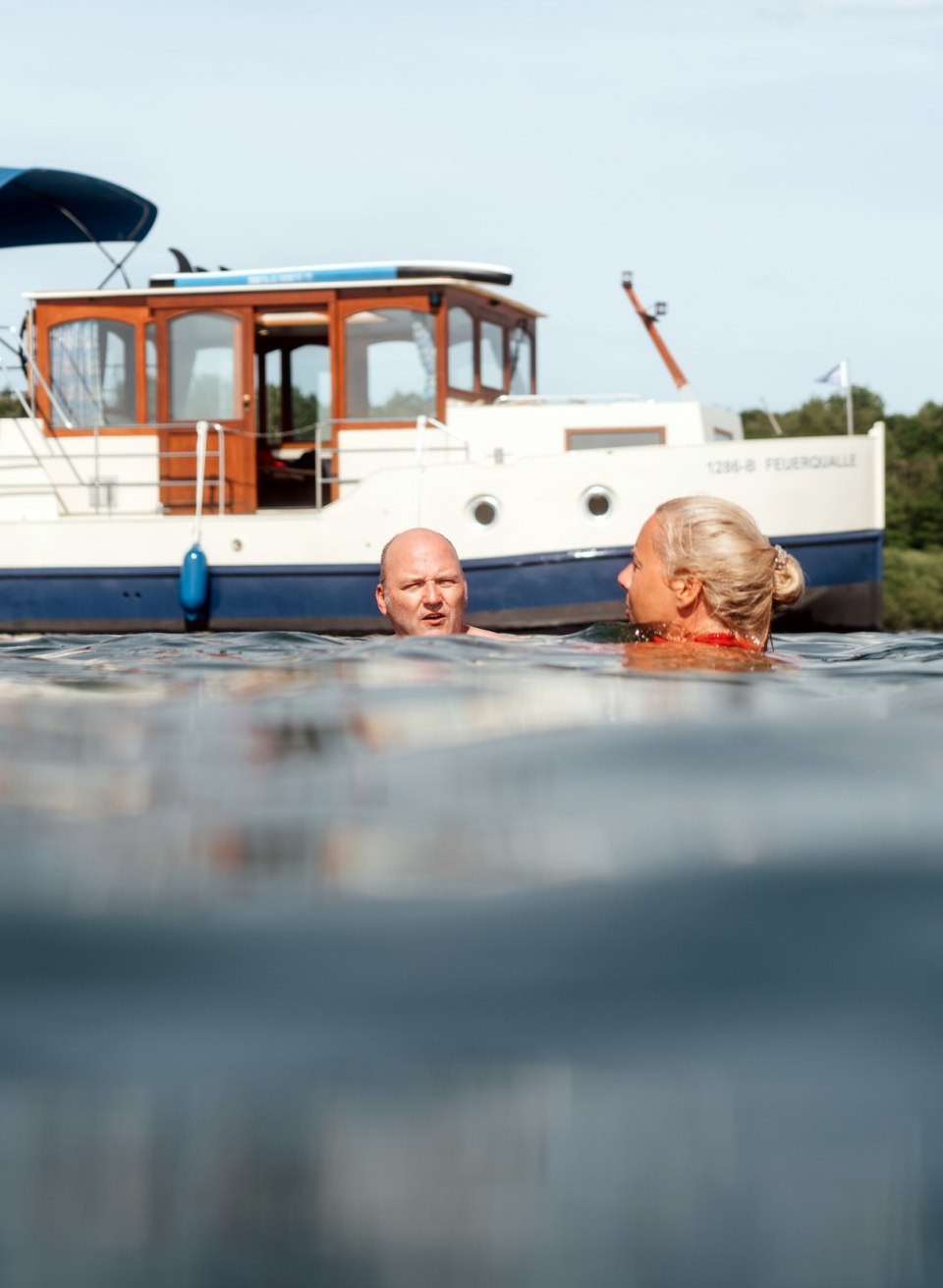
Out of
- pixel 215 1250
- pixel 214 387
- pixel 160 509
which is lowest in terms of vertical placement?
pixel 215 1250

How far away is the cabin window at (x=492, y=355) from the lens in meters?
10.3

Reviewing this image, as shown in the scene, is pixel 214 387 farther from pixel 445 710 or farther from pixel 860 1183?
pixel 860 1183

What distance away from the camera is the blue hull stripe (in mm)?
9094

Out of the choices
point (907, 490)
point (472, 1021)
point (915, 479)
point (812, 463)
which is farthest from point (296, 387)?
point (915, 479)

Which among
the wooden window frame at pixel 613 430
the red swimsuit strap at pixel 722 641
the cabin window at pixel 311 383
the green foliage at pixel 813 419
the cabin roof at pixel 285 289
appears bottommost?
the red swimsuit strap at pixel 722 641

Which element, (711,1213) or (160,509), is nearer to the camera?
(711,1213)

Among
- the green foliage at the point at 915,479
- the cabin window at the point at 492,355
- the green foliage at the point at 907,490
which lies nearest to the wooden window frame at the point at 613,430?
the cabin window at the point at 492,355

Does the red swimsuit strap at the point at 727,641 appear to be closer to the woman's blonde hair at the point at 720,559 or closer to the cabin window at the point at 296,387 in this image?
the woman's blonde hair at the point at 720,559

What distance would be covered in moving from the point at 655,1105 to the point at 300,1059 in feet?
0.70

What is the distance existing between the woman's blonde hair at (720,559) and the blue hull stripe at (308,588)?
5151 mm

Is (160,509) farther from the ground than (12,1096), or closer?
farther from the ground

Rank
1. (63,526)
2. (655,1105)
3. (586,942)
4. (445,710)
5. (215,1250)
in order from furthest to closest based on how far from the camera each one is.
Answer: (63,526)
(445,710)
(586,942)
(655,1105)
(215,1250)

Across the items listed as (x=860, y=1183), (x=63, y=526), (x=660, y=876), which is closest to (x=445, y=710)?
(x=660, y=876)

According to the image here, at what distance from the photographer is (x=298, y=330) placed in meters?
10.2
